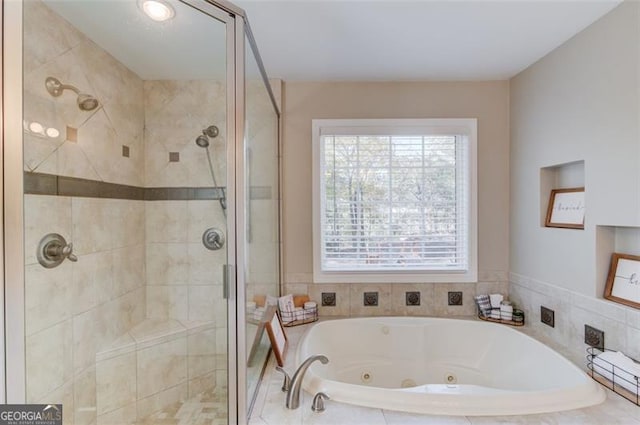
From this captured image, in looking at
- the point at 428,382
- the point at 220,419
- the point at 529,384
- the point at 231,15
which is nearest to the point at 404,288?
the point at 428,382

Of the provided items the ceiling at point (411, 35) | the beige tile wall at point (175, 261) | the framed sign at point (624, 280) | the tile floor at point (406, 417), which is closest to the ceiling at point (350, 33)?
the ceiling at point (411, 35)

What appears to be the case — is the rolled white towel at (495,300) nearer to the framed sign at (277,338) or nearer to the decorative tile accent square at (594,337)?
the decorative tile accent square at (594,337)

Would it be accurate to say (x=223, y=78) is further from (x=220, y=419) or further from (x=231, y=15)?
(x=220, y=419)

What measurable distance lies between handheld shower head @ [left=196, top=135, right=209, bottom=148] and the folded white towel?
2.19 metres

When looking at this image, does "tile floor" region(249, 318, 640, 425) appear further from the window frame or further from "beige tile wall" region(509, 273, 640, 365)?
the window frame

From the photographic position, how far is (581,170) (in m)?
1.78

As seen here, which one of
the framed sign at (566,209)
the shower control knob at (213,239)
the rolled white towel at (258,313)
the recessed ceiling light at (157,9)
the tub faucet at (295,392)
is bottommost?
the tub faucet at (295,392)

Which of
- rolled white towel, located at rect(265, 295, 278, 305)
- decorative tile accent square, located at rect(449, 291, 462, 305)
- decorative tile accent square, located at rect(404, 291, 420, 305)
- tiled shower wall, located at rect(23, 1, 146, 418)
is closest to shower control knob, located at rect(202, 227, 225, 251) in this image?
rolled white towel, located at rect(265, 295, 278, 305)

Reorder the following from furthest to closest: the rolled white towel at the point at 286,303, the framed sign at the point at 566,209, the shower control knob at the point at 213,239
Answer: the rolled white towel at the point at 286,303, the framed sign at the point at 566,209, the shower control knob at the point at 213,239

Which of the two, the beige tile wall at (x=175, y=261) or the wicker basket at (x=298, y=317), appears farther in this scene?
the wicker basket at (x=298, y=317)

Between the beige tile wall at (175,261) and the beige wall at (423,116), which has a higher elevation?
the beige wall at (423,116)

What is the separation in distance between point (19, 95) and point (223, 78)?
0.72 metres

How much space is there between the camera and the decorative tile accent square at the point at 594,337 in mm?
1578

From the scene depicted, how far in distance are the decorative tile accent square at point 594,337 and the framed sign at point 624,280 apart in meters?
0.18
